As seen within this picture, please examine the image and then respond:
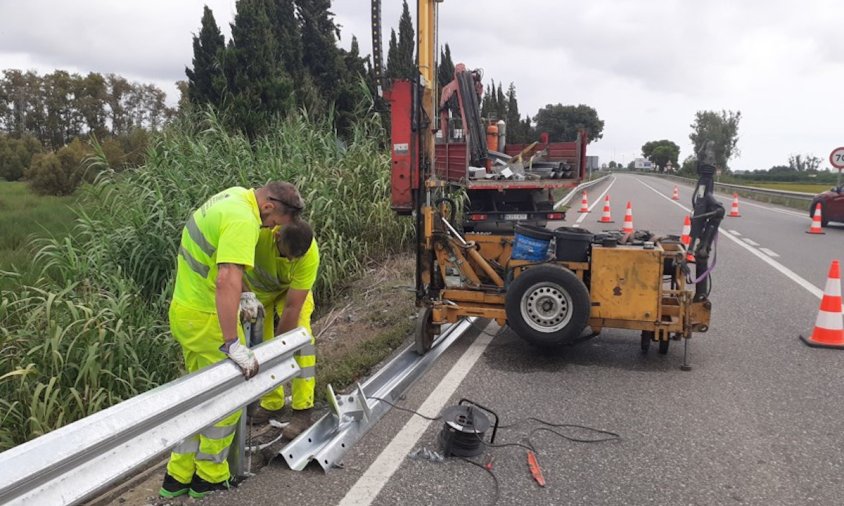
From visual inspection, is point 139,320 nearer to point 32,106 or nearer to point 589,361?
point 589,361

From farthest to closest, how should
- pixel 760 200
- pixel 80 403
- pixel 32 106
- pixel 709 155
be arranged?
pixel 32 106 < pixel 760 200 < pixel 709 155 < pixel 80 403

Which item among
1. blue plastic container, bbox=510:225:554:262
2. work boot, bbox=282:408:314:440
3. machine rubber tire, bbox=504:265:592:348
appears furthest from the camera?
blue plastic container, bbox=510:225:554:262

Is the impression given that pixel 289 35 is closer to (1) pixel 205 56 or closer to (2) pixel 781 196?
(1) pixel 205 56

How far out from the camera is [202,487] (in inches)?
123

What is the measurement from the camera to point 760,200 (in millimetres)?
30391

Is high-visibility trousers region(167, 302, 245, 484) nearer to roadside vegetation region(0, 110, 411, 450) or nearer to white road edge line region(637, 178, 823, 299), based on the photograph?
roadside vegetation region(0, 110, 411, 450)

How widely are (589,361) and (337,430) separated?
8.20ft

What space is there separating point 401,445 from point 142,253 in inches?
184

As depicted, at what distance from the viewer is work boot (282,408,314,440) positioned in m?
3.73

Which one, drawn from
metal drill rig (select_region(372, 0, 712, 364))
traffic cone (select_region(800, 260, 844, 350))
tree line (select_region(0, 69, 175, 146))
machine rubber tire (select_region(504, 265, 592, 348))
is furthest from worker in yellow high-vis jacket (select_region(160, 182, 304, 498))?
tree line (select_region(0, 69, 175, 146))

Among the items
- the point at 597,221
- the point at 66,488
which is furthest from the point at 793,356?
the point at 597,221

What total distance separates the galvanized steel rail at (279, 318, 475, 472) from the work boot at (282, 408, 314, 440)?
125 mm

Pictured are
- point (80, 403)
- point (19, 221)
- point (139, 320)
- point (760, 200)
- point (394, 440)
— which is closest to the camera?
point (394, 440)

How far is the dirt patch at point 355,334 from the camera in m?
3.29
